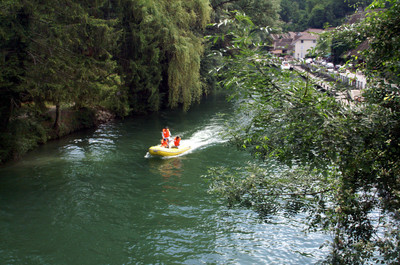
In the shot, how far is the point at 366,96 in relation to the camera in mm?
5051

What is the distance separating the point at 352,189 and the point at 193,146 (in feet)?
43.3

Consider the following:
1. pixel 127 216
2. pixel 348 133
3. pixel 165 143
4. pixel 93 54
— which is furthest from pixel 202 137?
pixel 348 133

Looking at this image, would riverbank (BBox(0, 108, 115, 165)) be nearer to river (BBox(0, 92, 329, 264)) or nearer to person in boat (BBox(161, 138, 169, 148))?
river (BBox(0, 92, 329, 264))

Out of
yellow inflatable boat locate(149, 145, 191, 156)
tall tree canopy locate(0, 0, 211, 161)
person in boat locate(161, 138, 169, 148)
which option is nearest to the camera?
tall tree canopy locate(0, 0, 211, 161)

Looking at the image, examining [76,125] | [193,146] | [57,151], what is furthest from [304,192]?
[76,125]

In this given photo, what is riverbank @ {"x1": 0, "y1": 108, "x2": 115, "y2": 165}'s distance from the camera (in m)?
14.6

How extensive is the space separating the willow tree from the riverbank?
3204mm

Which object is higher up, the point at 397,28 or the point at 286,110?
the point at 397,28

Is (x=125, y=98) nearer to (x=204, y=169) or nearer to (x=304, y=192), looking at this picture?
(x=204, y=169)

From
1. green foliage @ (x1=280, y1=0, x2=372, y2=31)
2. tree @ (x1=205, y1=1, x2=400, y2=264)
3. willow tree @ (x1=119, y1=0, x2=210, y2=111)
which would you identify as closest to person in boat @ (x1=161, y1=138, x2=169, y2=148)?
willow tree @ (x1=119, y1=0, x2=210, y2=111)

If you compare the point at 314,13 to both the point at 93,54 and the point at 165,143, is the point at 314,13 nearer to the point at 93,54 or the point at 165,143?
the point at 93,54

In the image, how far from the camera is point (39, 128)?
1644cm

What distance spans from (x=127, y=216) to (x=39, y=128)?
812 centimetres

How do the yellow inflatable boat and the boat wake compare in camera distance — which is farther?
the boat wake
